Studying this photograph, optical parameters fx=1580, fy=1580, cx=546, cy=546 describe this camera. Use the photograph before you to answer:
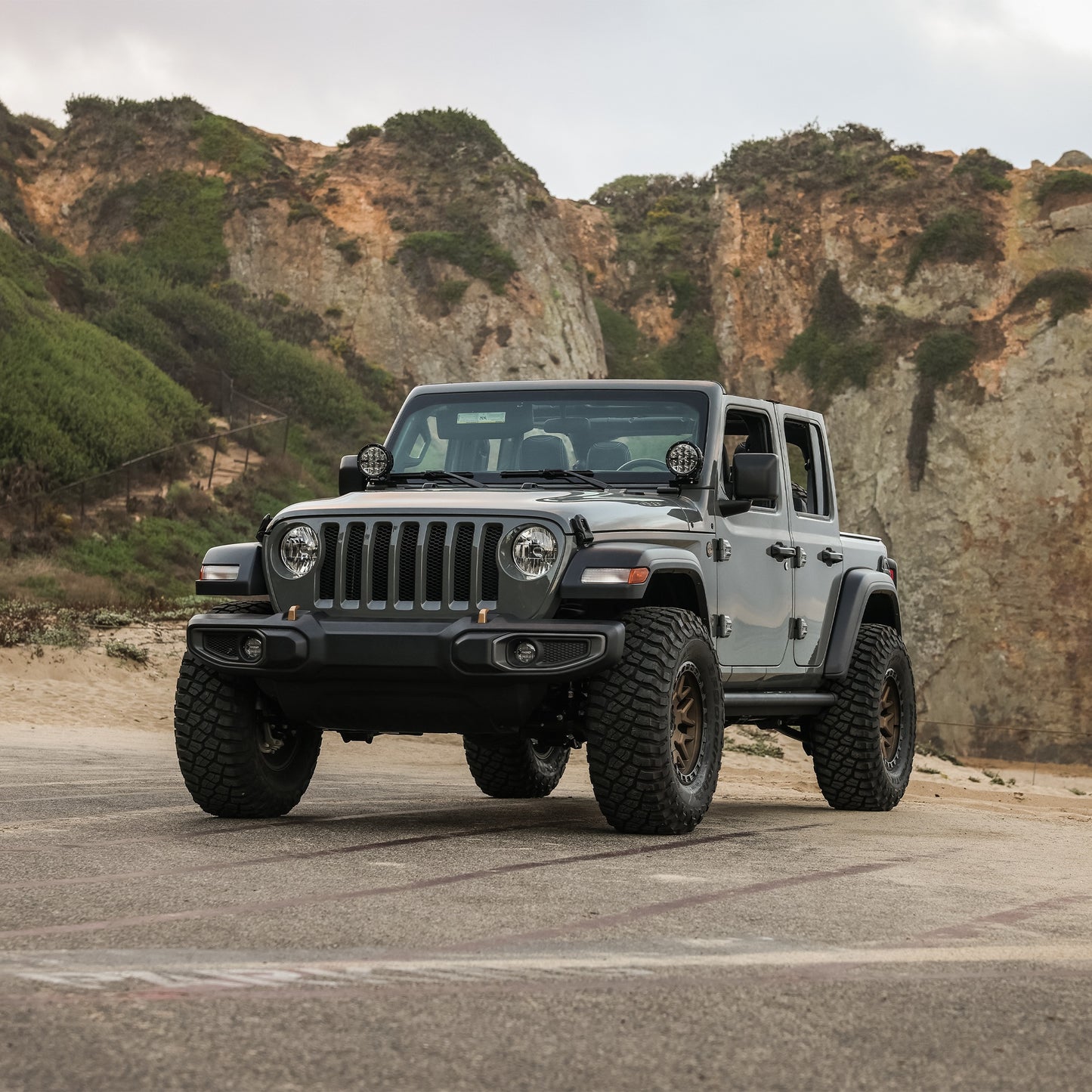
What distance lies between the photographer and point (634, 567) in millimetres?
7691

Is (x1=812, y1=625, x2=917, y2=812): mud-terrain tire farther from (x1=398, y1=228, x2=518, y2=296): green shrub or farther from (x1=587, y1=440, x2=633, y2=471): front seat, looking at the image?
(x1=398, y1=228, x2=518, y2=296): green shrub

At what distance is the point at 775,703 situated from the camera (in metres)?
9.71

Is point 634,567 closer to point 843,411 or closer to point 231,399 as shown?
point 231,399

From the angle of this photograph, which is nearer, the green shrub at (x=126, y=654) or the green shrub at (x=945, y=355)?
the green shrub at (x=126, y=654)

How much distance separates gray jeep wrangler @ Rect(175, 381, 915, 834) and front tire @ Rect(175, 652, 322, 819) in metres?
0.01

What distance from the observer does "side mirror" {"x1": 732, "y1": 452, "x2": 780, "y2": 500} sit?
28.9ft

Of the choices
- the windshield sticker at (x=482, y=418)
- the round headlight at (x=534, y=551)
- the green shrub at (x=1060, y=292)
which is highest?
the green shrub at (x=1060, y=292)

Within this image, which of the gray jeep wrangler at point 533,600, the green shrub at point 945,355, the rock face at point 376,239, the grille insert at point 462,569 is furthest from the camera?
the rock face at point 376,239

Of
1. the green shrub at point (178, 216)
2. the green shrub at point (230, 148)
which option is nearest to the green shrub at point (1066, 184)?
the green shrub at point (230, 148)

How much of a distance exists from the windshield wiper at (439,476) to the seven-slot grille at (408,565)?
94cm

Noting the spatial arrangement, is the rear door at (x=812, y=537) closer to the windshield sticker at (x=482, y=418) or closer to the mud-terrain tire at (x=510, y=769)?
the windshield sticker at (x=482, y=418)

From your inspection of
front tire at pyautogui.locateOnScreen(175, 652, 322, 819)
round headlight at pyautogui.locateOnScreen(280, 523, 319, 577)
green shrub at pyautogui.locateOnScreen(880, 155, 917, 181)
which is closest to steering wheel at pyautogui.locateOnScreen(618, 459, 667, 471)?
→ round headlight at pyautogui.locateOnScreen(280, 523, 319, 577)

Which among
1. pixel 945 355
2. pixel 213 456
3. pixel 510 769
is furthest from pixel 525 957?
pixel 945 355

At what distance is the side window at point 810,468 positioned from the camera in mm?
10805
